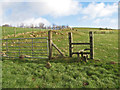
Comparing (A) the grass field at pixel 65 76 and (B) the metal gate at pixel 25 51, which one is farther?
(B) the metal gate at pixel 25 51

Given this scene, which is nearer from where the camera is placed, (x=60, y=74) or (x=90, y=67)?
(x=60, y=74)

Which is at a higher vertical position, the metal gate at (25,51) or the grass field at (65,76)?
the metal gate at (25,51)

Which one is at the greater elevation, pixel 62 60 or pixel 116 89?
pixel 62 60

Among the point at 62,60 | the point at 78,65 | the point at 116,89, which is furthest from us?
the point at 62,60

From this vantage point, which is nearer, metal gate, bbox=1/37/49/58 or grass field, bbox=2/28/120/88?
grass field, bbox=2/28/120/88

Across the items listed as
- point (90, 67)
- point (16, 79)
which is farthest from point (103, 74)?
point (16, 79)

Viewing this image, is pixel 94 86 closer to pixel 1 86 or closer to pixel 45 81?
pixel 45 81

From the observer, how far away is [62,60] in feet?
29.3

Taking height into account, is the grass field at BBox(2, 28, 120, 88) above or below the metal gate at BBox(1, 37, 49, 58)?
below

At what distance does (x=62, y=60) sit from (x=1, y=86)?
15.5ft

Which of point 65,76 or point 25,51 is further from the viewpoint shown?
point 25,51

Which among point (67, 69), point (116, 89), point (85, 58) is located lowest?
point (116, 89)

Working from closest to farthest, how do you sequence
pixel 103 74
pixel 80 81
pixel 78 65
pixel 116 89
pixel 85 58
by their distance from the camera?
pixel 116 89 → pixel 80 81 → pixel 103 74 → pixel 78 65 → pixel 85 58

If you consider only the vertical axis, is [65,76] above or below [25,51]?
below
